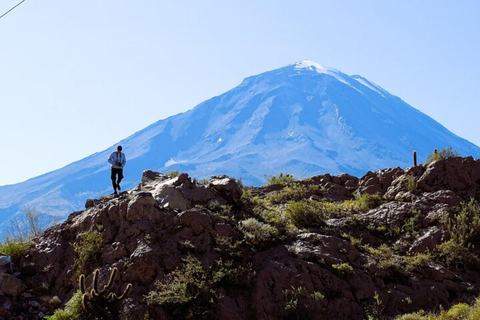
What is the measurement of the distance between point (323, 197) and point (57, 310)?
28.6 feet

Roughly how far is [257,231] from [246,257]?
2.79 ft

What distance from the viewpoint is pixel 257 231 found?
528 inches

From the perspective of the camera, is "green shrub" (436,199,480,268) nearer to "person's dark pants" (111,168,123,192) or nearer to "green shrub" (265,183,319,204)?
"green shrub" (265,183,319,204)

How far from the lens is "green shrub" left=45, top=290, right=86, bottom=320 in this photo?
448 inches

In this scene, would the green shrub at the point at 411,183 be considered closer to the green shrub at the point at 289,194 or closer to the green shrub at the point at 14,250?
the green shrub at the point at 289,194

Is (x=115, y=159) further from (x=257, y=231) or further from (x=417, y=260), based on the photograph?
(x=417, y=260)

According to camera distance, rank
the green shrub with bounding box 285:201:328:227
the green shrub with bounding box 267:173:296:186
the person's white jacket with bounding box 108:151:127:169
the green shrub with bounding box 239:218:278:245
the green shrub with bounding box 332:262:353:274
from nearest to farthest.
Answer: the green shrub with bounding box 332:262:353:274, the green shrub with bounding box 239:218:278:245, the green shrub with bounding box 285:201:328:227, the person's white jacket with bounding box 108:151:127:169, the green shrub with bounding box 267:173:296:186

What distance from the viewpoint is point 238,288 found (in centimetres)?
1201

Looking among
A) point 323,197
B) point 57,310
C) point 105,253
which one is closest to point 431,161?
point 323,197

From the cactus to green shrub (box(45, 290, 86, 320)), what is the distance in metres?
0.21

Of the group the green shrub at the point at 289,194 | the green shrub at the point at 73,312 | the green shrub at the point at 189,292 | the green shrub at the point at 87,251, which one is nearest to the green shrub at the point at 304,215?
the green shrub at the point at 289,194

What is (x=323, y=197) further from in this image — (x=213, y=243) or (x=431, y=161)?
(x=213, y=243)

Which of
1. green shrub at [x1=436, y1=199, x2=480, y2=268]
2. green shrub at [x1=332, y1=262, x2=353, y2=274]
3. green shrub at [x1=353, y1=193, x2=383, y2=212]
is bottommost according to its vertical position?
green shrub at [x1=436, y1=199, x2=480, y2=268]

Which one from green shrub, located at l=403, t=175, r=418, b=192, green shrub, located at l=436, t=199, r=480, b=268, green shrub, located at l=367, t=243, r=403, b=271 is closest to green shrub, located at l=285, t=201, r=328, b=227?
green shrub, located at l=367, t=243, r=403, b=271
